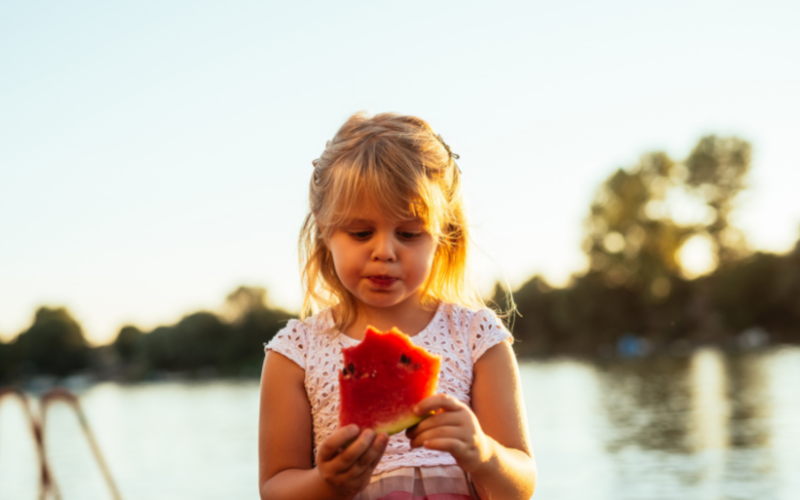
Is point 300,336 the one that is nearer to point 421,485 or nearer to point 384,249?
point 384,249

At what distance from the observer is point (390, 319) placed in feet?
8.04

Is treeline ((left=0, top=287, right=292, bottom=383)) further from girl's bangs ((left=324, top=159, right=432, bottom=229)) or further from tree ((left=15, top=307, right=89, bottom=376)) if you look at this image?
girl's bangs ((left=324, top=159, right=432, bottom=229))

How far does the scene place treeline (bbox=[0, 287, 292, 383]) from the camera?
7388cm

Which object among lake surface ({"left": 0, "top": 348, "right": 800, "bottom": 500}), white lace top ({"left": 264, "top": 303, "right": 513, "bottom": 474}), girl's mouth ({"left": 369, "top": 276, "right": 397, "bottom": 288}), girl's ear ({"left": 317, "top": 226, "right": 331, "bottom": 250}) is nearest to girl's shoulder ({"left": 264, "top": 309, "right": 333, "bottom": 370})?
white lace top ({"left": 264, "top": 303, "right": 513, "bottom": 474})

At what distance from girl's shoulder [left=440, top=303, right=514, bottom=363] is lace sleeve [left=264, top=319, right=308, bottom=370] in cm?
45

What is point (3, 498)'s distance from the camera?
83.6ft

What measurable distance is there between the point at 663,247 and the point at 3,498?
3890 cm

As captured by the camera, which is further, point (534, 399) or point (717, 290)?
point (717, 290)

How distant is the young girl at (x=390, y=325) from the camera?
7.00 ft

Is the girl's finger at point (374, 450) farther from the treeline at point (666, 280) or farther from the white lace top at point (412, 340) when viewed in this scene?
the treeline at point (666, 280)

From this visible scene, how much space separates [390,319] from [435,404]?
0.76 meters

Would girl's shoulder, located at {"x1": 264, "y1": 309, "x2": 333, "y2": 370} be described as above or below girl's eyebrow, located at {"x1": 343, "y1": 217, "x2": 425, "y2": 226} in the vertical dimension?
below

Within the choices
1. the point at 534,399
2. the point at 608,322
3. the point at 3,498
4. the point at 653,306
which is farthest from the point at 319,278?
the point at 608,322

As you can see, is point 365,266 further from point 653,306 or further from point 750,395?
point 653,306
